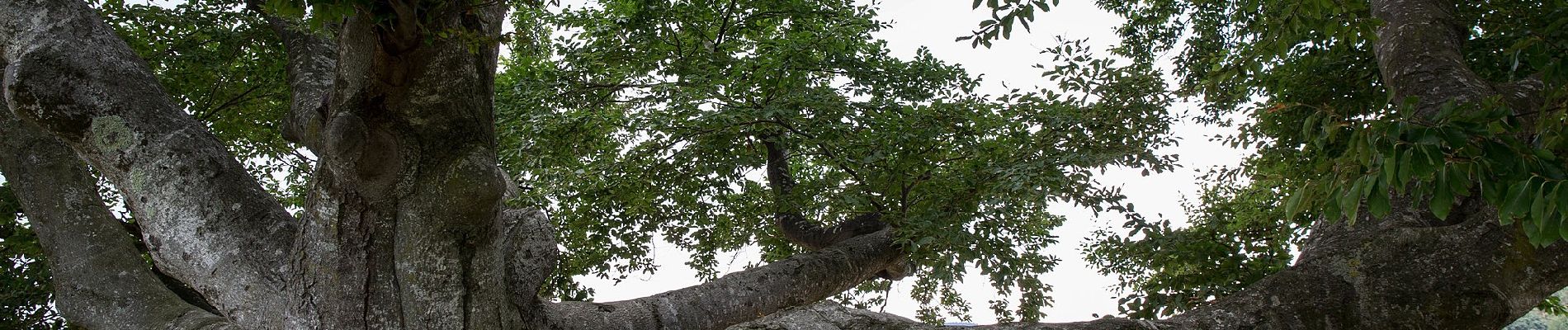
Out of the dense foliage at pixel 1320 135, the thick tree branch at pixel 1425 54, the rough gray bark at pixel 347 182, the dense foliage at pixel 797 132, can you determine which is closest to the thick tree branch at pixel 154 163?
the rough gray bark at pixel 347 182

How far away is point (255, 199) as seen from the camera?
3.57 metres

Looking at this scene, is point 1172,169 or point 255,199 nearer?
point 255,199

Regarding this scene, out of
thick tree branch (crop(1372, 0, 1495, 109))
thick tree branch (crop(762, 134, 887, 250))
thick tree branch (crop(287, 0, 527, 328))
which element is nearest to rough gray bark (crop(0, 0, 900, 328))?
thick tree branch (crop(287, 0, 527, 328))

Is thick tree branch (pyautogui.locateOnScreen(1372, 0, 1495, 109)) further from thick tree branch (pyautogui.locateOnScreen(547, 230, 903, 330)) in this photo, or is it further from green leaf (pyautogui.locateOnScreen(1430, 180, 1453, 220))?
thick tree branch (pyautogui.locateOnScreen(547, 230, 903, 330))

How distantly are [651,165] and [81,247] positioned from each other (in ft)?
10.1

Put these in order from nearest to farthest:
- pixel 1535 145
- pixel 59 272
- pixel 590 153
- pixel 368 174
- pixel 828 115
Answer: pixel 1535 145, pixel 368 174, pixel 59 272, pixel 828 115, pixel 590 153

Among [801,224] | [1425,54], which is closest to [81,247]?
[801,224]

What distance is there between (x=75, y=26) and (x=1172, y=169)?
5.07 metres

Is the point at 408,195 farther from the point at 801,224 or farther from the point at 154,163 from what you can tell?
the point at 801,224

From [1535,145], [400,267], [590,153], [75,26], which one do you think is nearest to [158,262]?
[75,26]

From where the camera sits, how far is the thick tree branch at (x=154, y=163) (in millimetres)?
3430

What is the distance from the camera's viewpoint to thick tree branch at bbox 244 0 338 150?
312 centimetres

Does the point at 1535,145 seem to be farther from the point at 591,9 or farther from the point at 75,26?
the point at 591,9

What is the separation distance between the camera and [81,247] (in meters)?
4.16
